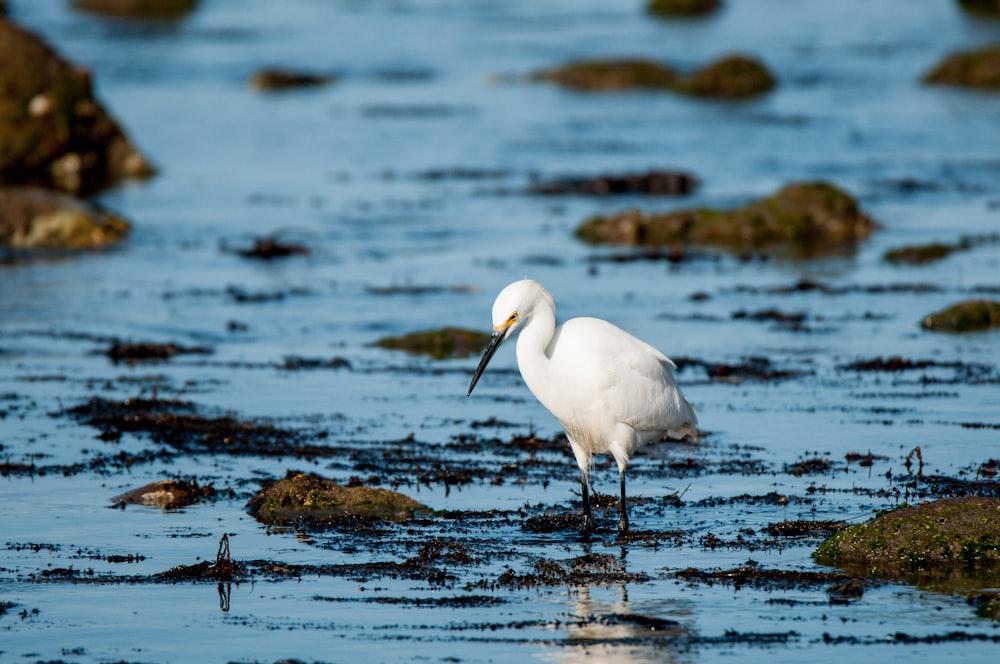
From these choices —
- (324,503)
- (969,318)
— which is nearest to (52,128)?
(969,318)

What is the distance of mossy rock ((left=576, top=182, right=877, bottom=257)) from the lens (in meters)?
20.7

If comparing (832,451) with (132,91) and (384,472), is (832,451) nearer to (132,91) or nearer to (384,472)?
(384,472)

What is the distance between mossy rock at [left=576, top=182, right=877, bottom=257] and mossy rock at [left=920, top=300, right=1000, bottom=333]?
19.2 ft

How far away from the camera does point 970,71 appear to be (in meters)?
40.5

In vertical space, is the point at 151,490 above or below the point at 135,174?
below

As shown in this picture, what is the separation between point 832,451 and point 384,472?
10.4ft

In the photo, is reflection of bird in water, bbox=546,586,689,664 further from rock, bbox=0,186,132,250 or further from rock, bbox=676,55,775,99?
rock, bbox=676,55,775,99

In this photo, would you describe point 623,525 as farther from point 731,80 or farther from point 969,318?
point 731,80

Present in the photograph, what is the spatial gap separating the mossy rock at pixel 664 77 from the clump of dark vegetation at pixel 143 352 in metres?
29.0

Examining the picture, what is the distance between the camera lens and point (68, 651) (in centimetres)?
685

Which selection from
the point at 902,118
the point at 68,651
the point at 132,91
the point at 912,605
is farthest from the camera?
the point at 132,91

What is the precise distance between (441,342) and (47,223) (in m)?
9.10

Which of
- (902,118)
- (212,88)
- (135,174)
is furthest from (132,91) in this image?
(902,118)

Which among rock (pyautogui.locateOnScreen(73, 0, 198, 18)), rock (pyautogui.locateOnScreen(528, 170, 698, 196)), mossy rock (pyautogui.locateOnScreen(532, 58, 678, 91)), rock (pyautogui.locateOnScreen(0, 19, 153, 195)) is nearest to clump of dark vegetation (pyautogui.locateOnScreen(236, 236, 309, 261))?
rock (pyautogui.locateOnScreen(528, 170, 698, 196))
